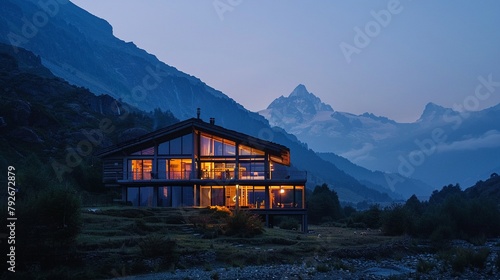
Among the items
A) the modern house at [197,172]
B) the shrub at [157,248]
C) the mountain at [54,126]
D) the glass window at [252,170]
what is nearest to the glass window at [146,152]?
the modern house at [197,172]

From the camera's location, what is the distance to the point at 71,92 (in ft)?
362

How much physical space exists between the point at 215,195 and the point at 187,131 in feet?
18.0

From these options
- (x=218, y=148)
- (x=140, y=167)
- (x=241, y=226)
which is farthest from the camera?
(x=218, y=148)

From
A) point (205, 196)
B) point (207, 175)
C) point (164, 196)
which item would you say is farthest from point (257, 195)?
point (164, 196)

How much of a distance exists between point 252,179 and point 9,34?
188 m

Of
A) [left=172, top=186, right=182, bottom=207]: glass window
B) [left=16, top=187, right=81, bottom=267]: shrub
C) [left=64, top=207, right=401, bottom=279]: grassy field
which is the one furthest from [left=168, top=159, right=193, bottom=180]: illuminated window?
[left=16, top=187, right=81, bottom=267]: shrub

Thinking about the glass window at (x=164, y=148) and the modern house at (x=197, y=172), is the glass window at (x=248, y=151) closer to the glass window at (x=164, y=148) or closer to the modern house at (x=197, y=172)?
the modern house at (x=197, y=172)

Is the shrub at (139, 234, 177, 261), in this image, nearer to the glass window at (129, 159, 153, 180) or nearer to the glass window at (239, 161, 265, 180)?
the glass window at (239, 161, 265, 180)

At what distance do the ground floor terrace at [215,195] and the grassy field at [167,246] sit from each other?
9.54 metres

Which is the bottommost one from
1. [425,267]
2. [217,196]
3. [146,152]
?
[425,267]

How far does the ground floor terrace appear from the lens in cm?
4088

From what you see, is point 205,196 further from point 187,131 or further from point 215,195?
point 187,131

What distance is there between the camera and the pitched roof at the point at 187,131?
40812 mm

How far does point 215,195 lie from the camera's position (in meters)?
41.3
